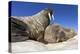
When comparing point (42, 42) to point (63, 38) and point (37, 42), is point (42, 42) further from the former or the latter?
point (63, 38)

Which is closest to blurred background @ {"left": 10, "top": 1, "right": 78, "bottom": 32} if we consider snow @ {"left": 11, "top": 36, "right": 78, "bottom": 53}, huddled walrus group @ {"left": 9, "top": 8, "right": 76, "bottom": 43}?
huddled walrus group @ {"left": 9, "top": 8, "right": 76, "bottom": 43}

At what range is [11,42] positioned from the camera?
1.77 meters

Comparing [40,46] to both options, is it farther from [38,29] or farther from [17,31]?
[17,31]

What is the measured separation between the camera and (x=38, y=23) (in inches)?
74.8

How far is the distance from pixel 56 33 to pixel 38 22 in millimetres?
238

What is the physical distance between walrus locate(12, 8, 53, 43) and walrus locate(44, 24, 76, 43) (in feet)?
0.16

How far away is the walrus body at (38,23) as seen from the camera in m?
1.86

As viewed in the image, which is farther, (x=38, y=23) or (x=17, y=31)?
(x=38, y=23)

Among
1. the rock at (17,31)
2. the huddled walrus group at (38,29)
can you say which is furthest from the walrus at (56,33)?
the rock at (17,31)

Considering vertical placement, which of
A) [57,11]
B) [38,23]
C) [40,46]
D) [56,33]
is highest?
[57,11]

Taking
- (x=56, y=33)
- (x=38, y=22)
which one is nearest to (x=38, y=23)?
(x=38, y=22)

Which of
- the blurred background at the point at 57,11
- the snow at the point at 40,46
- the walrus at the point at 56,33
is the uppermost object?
the blurred background at the point at 57,11

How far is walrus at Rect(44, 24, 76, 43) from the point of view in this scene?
1935 mm

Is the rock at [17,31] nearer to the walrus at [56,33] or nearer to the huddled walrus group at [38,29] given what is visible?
the huddled walrus group at [38,29]
